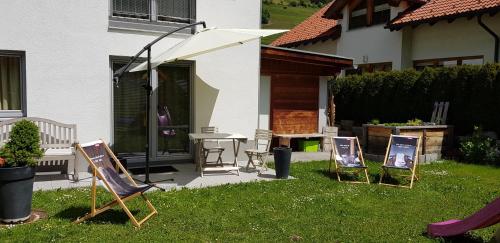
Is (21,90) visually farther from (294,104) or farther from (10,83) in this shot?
(294,104)

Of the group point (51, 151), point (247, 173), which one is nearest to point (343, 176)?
point (247, 173)

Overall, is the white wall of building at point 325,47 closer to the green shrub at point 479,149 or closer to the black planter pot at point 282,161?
the green shrub at point 479,149

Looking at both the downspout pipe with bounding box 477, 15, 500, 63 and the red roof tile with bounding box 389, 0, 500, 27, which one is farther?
the red roof tile with bounding box 389, 0, 500, 27

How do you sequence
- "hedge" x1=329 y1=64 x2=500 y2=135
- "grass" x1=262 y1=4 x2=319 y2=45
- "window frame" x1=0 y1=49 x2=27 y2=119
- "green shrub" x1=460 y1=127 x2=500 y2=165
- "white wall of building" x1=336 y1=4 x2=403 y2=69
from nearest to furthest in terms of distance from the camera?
1. "window frame" x1=0 y1=49 x2=27 y2=119
2. "green shrub" x1=460 y1=127 x2=500 y2=165
3. "hedge" x1=329 y1=64 x2=500 y2=135
4. "white wall of building" x1=336 y1=4 x2=403 y2=69
5. "grass" x1=262 y1=4 x2=319 y2=45

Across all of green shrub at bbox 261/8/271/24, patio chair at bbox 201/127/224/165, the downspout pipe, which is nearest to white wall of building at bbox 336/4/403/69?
the downspout pipe

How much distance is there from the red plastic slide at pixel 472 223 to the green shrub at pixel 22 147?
5.13 m

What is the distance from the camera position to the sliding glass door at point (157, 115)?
30.7ft

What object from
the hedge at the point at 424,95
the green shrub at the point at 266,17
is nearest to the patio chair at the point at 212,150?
the hedge at the point at 424,95

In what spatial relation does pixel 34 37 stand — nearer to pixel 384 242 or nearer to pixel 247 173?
pixel 247 173

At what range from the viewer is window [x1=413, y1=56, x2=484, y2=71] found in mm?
13359

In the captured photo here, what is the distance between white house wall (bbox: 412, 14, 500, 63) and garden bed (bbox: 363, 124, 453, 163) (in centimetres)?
322

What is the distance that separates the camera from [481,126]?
10961mm

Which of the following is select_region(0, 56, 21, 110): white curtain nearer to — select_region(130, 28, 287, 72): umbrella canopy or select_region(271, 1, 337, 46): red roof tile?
select_region(130, 28, 287, 72): umbrella canopy

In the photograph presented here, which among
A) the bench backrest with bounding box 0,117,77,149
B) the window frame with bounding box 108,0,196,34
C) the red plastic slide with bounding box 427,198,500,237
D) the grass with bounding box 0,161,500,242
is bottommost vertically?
the grass with bounding box 0,161,500,242
